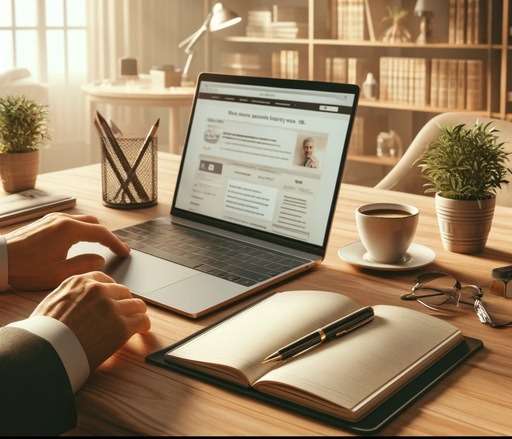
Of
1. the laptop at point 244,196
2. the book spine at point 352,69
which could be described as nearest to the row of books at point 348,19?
the book spine at point 352,69

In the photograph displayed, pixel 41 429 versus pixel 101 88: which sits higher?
pixel 101 88

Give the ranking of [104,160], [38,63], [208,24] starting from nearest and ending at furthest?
1. [104,160]
2. [208,24]
3. [38,63]

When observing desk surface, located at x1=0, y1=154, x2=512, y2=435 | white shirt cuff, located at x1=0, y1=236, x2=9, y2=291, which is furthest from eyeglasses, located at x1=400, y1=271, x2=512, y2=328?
white shirt cuff, located at x1=0, y1=236, x2=9, y2=291

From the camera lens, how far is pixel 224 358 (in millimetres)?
865

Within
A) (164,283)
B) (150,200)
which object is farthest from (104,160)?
(164,283)

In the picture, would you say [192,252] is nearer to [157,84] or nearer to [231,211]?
[231,211]

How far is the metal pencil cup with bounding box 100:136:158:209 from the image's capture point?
158 centimetres

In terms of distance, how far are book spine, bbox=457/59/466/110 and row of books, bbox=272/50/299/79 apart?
97 centimetres

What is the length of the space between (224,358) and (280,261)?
39 centimetres

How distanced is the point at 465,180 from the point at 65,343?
26.8 inches

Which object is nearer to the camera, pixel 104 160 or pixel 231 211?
pixel 231 211

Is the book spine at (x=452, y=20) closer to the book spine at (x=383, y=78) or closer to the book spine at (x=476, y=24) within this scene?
the book spine at (x=476, y=24)

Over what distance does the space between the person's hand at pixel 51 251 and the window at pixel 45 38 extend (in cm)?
399

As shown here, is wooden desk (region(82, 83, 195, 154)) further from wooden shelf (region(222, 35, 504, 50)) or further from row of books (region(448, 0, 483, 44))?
row of books (region(448, 0, 483, 44))
